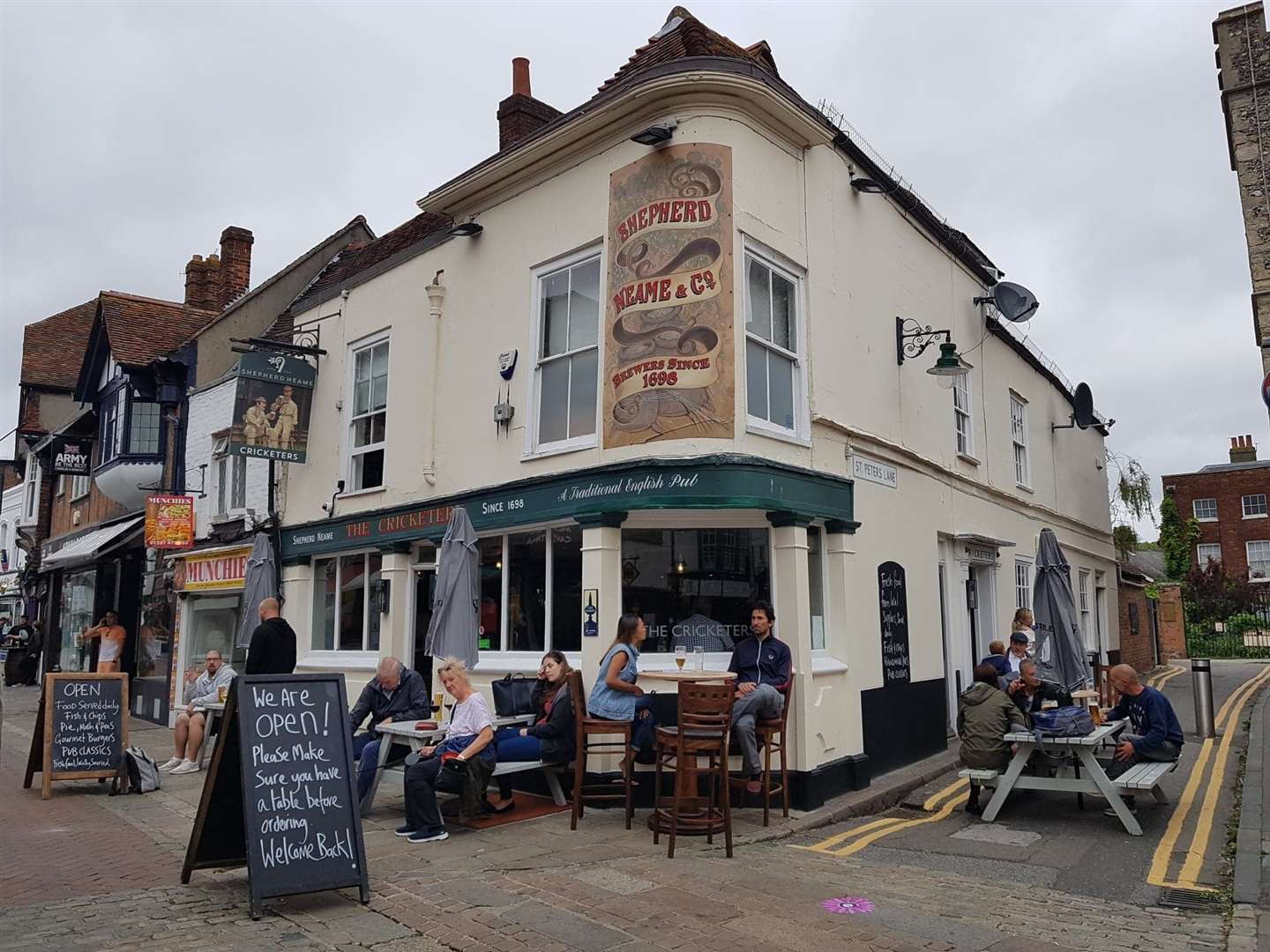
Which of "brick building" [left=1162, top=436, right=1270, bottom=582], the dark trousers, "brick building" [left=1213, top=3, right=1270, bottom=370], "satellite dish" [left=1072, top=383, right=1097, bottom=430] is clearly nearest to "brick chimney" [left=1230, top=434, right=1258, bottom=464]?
"brick building" [left=1162, top=436, right=1270, bottom=582]

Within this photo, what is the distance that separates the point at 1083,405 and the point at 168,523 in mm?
17650

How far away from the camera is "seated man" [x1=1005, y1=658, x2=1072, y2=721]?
9.08m

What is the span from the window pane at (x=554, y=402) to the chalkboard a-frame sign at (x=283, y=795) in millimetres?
4469

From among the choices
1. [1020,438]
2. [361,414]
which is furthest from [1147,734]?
[361,414]

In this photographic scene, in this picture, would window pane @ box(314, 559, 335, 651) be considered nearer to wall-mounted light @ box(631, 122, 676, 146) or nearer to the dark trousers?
the dark trousers

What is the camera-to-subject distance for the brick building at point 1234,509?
44.6 meters

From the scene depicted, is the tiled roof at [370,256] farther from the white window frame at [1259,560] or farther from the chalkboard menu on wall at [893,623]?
the white window frame at [1259,560]

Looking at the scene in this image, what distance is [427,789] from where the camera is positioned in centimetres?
738

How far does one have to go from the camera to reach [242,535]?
15.1 metres

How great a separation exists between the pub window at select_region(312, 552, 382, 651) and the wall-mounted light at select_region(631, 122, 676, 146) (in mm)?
6739

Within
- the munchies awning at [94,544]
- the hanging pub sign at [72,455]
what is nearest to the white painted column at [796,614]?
the munchies awning at [94,544]

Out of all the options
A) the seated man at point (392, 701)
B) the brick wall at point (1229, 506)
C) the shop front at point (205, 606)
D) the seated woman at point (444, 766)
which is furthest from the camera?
the brick wall at point (1229, 506)

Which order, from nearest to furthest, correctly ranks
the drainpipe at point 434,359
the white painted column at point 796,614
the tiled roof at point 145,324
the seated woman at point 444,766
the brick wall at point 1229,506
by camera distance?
the seated woman at point 444,766, the white painted column at point 796,614, the drainpipe at point 434,359, the tiled roof at point 145,324, the brick wall at point 1229,506

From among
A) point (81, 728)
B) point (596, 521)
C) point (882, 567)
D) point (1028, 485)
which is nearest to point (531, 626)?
point (596, 521)
